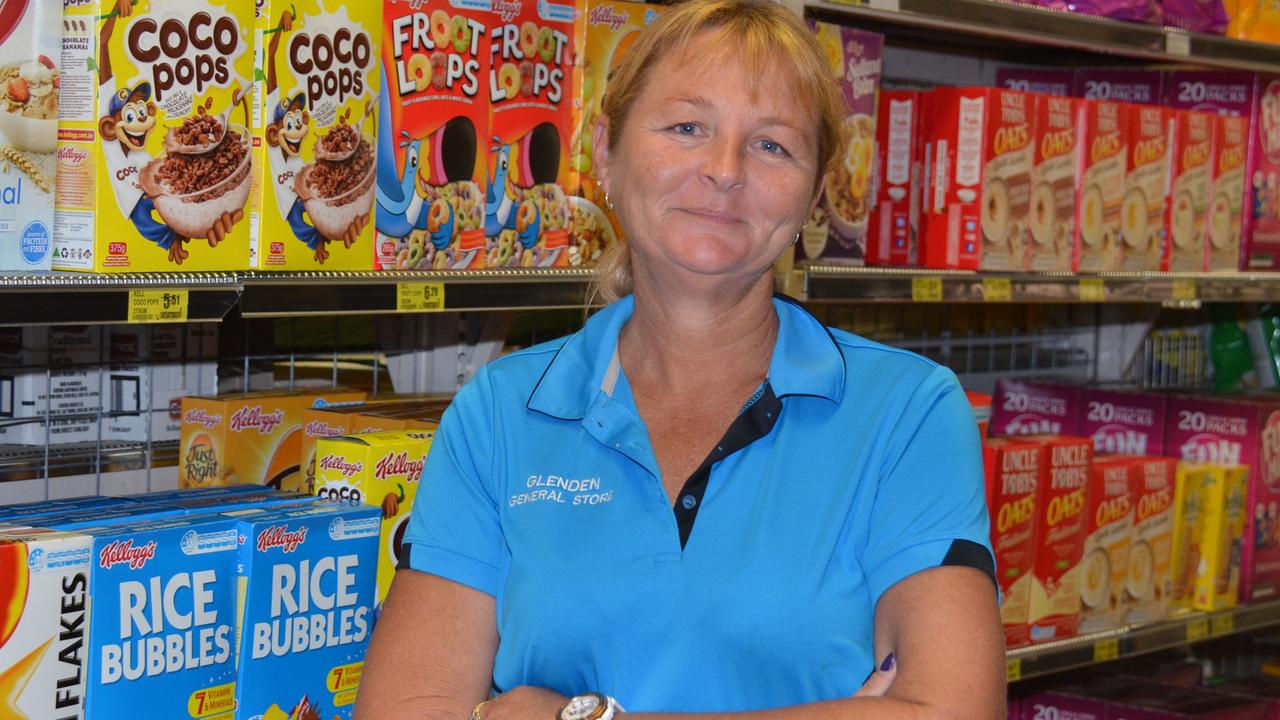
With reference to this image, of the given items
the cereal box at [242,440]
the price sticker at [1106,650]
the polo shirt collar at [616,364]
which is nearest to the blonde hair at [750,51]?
the polo shirt collar at [616,364]

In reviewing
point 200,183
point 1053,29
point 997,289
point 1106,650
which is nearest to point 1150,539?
point 1106,650

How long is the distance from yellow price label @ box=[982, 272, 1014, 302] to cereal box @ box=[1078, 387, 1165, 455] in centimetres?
59

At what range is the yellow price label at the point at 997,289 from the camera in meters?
2.64

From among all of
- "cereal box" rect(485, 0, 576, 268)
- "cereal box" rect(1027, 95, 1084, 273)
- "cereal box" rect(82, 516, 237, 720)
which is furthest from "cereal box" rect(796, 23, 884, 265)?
"cereal box" rect(82, 516, 237, 720)

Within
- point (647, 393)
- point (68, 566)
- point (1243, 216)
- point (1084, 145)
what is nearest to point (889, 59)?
point (1084, 145)

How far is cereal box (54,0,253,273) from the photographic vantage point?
5.40ft

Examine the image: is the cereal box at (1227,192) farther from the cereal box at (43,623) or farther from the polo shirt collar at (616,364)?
the cereal box at (43,623)

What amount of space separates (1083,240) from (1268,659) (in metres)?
1.54

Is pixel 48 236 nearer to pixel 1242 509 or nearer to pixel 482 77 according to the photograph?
pixel 482 77

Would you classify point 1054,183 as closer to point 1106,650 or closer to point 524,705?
point 1106,650

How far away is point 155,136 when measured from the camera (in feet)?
5.55

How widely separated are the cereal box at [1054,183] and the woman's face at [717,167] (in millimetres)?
1227

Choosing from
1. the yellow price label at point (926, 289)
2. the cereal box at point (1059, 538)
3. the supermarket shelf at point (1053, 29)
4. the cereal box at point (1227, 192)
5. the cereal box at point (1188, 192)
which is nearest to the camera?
the supermarket shelf at point (1053, 29)

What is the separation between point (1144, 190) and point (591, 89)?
4.43 feet
